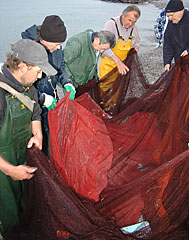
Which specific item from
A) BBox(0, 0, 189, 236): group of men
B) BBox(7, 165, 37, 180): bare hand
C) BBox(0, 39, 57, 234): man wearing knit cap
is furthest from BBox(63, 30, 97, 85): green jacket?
BBox(7, 165, 37, 180): bare hand

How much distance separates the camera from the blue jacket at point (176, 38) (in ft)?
9.90

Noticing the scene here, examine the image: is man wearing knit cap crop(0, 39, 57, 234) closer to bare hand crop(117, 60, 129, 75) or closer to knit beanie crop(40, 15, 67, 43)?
knit beanie crop(40, 15, 67, 43)

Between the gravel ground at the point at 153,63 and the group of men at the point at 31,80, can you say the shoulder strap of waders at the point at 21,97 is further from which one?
the gravel ground at the point at 153,63

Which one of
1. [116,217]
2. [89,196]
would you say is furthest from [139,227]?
[89,196]

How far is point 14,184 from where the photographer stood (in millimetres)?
1731

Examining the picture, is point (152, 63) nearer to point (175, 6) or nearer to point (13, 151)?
point (175, 6)

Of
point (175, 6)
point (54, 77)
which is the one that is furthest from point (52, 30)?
point (175, 6)

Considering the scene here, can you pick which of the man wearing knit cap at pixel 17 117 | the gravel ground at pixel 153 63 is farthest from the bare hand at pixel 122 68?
the gravel ground at pixel 153 63

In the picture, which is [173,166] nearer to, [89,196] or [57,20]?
[89,196]

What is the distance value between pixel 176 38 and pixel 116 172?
84.1 inches

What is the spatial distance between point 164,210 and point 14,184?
109 centimetres

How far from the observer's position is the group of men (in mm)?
1439

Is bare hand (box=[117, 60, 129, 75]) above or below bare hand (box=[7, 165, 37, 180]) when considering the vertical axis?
above

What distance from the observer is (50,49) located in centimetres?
216
